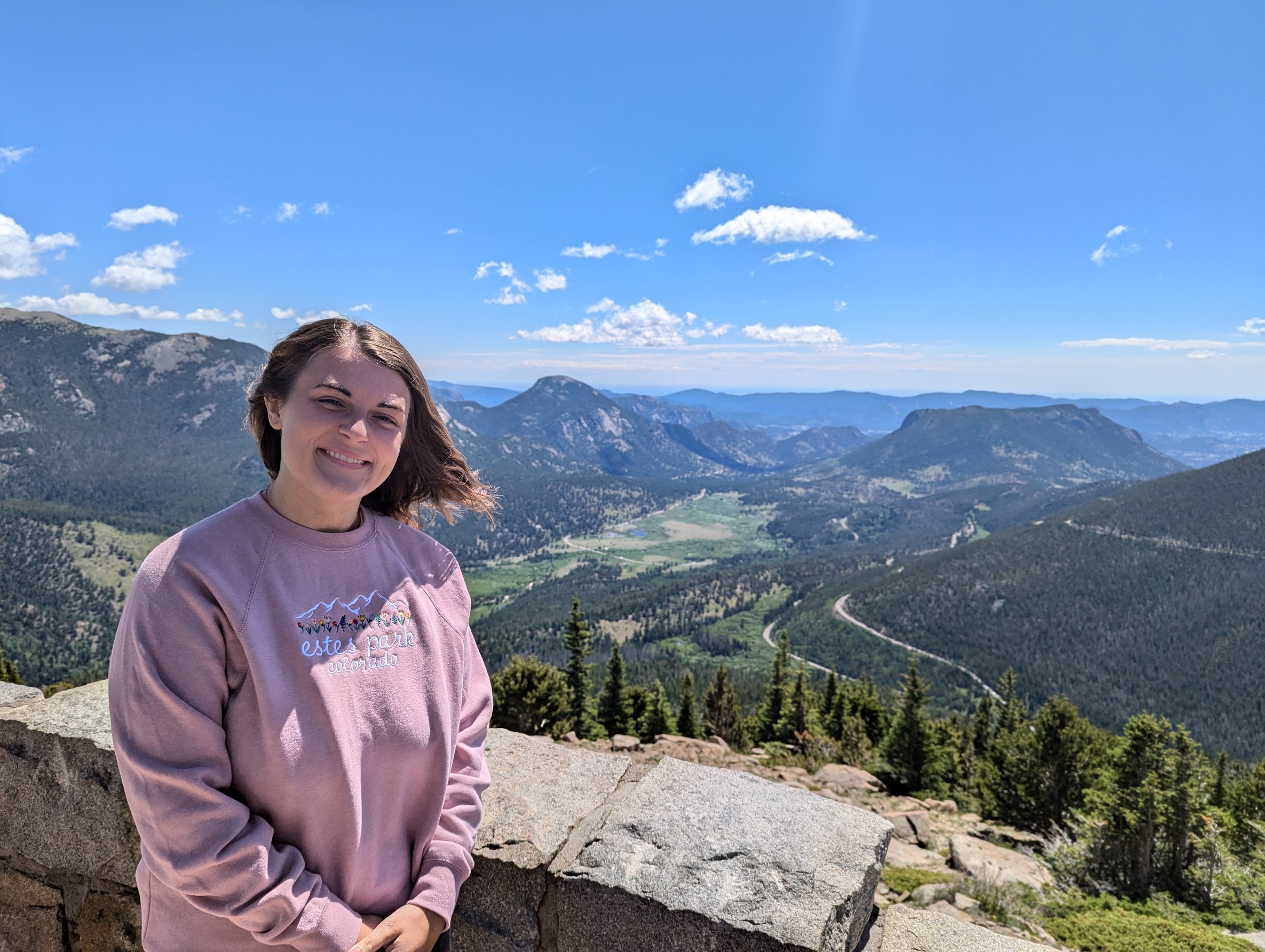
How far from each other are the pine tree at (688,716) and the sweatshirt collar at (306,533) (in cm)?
3170

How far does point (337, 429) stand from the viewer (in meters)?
2.38

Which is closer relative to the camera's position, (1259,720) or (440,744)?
(440,744)

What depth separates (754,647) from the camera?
134250 mm

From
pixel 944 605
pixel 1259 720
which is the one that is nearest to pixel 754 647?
pixel 944 605

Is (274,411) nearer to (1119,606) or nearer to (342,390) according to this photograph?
(342,390)

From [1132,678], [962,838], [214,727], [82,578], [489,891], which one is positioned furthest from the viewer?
[82,578]

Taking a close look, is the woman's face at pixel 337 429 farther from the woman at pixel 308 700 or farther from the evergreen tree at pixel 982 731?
the evergreen tree at pixel 982 731

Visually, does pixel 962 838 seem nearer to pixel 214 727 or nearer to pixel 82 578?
pixel 214 727

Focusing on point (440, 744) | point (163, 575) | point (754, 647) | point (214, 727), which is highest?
point (163, 575)

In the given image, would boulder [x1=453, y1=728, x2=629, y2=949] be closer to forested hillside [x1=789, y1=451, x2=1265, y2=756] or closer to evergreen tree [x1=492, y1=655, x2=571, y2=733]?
evergreen tree [x1=492, y1=655, x2=571, y2=733]

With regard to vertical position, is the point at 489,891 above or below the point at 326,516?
below

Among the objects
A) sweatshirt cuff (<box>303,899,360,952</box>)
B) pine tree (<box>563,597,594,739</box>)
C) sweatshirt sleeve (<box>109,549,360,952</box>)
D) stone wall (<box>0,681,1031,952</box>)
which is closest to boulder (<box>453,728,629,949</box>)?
stone wall (<box>0,681,1031,952</box>)

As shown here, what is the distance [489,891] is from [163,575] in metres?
1.98

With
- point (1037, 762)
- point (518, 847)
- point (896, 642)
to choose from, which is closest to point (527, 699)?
point (1037, 762)
